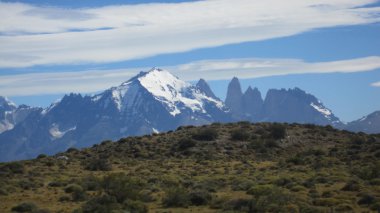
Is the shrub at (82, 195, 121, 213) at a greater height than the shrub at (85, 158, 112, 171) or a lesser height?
greater

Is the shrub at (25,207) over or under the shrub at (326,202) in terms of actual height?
under

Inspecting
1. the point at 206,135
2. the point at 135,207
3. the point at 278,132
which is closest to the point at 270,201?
the point at 135,207

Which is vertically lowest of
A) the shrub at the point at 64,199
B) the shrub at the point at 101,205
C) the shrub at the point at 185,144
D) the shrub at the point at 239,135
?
the shrub at the point at 64,199

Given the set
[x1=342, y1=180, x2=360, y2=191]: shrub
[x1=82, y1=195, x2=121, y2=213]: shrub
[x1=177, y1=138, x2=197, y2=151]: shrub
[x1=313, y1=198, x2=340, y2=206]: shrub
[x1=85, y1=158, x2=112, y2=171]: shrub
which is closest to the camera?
[x1=82, y1=195, x2=121, y2=213]: shrub

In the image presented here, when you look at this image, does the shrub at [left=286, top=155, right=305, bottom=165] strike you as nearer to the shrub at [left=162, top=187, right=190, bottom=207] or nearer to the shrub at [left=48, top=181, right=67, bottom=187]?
the shrub at [left=48, top=181, right=67, bottom=187]

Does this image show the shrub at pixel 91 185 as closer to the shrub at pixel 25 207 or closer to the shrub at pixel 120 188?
the shrub at pixel 120 188

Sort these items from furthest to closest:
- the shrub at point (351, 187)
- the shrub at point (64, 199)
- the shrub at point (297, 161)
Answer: the shrub at point (297, 161)
the shrub at point (351, 187)
the shrub at point (64, 199)

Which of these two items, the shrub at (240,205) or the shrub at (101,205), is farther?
the shrub at (240,205)

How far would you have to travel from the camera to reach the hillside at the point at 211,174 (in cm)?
3969

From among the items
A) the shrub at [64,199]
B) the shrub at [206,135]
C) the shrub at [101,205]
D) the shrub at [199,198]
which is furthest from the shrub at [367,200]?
the shrub at [206,135]

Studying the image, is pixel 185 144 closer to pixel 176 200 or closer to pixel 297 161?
pixel 297 161

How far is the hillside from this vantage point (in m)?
39.7

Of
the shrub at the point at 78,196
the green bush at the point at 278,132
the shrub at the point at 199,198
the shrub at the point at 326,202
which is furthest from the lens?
the green bush at the point at 278,132

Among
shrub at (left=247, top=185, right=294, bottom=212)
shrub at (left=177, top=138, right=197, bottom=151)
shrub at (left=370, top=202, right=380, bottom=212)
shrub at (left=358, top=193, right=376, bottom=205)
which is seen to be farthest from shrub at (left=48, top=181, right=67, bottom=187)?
shrub at (left=177, top=138, right=197, bottom=151)
